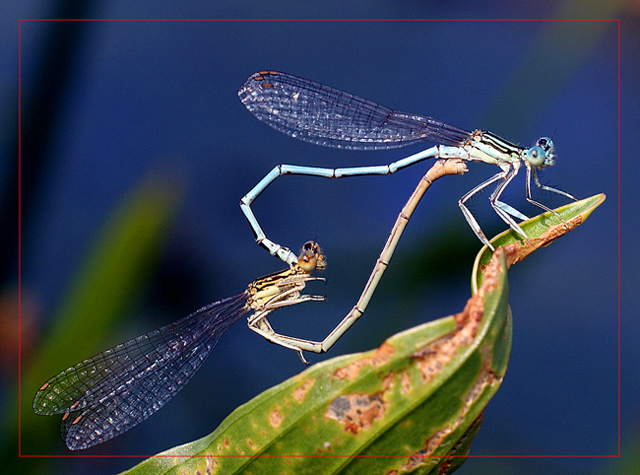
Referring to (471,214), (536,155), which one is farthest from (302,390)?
(536,155)

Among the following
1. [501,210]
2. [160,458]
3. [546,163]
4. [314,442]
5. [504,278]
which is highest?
[546,163]

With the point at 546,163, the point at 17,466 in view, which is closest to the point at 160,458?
the point at 17,466

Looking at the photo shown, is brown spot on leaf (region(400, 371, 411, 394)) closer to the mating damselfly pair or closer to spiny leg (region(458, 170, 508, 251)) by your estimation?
spiny leg (region(458, 170, 508, 251))

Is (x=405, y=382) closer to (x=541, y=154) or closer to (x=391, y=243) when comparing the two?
(x=391, y=243)

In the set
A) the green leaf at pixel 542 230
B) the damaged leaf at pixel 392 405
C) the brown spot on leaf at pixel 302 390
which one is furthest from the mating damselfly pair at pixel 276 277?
the brown spot on leaf at pixel 302 390

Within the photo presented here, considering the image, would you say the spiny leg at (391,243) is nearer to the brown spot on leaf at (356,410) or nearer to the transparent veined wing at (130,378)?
the transparent veined wing at (130,378)

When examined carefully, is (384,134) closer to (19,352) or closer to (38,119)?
(38,119)
